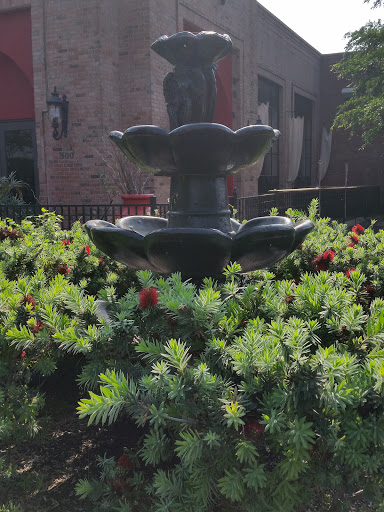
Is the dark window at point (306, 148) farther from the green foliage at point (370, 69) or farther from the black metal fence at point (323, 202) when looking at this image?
the green foliage at point (370, 69)

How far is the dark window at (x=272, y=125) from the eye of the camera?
18.4 m

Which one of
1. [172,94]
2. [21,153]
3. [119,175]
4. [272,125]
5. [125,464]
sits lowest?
[125,464]

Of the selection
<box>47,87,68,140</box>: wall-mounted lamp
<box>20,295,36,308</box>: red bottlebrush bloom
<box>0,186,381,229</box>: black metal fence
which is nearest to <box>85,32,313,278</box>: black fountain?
<box>20,295,36,308</box>: red bottlebrush bloom

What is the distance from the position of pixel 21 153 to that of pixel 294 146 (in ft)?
39.3

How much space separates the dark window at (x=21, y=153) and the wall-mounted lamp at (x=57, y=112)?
4.67 ft

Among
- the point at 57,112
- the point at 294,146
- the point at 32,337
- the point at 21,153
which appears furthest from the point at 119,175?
the point at 294,146

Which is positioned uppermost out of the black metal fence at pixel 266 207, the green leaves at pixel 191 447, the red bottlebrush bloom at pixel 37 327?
the black metal fence at pixel 266 207

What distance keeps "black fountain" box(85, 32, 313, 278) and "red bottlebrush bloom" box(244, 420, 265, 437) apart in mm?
1323

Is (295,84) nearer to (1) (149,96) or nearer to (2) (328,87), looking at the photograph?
(2) (328,87)

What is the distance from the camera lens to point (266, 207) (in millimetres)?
11586

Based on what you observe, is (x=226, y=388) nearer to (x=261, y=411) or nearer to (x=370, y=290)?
(x=261, y=411)

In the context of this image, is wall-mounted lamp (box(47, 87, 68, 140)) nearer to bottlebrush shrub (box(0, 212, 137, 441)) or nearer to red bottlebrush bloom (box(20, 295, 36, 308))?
bottlebrush shrub (box(0, 212, 137, 441))

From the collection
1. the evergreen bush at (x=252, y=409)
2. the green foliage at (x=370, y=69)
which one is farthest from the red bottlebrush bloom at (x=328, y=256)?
the green foliage at (x=370, y=69)

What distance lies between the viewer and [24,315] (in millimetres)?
2172
